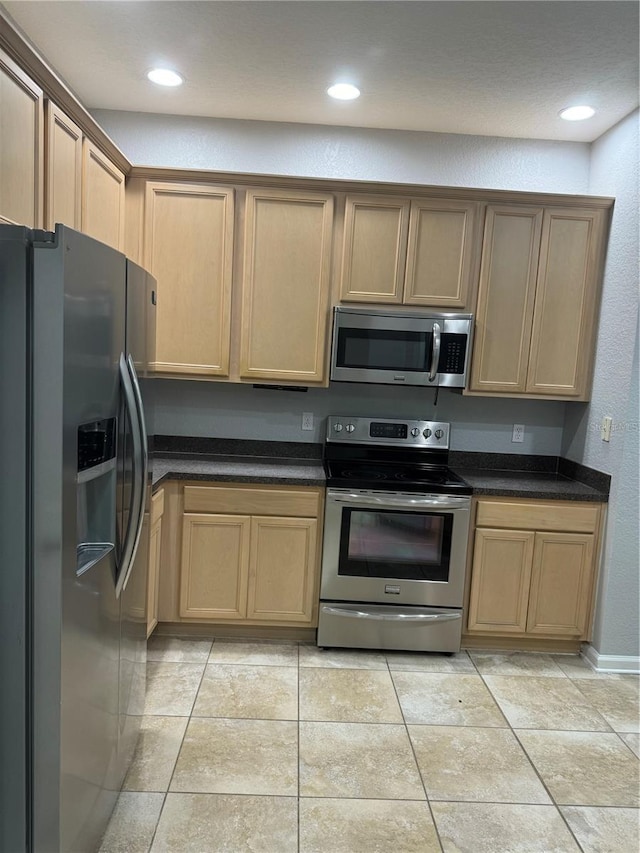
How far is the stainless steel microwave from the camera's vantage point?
3100 millimetres

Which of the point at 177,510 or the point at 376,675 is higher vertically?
the point at 177,510

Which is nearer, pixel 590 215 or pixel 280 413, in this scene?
pixel 590 215

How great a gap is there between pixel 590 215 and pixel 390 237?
105 centimetres

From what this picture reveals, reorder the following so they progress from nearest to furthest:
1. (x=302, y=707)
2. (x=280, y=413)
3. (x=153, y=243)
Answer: (x=302, y=707) < (x=153, y=243) < (x=280, y=413)

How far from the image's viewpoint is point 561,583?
121 inches

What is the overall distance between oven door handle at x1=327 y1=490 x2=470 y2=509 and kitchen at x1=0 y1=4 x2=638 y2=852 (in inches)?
24.6

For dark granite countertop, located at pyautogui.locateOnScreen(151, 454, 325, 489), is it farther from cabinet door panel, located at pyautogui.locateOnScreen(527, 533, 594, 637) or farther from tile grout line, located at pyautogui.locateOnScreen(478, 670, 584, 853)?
tile grout line, located at pyautogui.locateOnScreen(478, 670, 584, 853)

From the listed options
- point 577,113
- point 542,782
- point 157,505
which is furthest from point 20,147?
point 542,782

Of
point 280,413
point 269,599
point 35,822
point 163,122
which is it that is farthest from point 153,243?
point 35,822

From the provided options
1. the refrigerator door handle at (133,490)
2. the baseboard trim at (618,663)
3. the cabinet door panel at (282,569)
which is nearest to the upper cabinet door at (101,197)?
the refrigerator door handle at (133,490)

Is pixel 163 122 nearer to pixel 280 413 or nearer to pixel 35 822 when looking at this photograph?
pixel 280 413

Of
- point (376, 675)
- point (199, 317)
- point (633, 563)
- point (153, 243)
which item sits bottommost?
point (376, 675)

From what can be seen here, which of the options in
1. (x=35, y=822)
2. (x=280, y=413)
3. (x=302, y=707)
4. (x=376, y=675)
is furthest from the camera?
(x=280, y=413)

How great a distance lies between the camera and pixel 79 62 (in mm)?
2617
